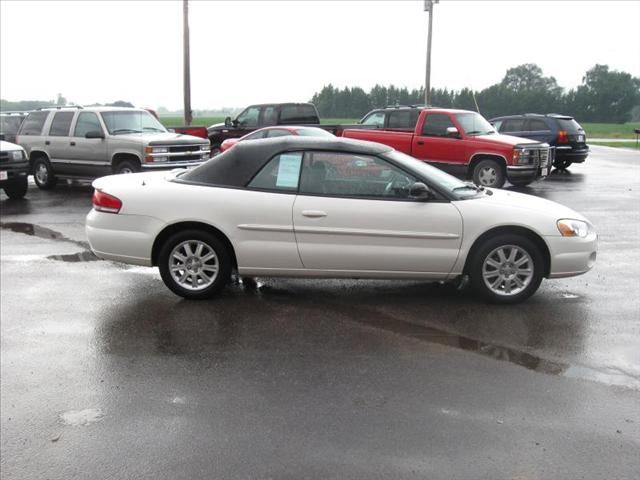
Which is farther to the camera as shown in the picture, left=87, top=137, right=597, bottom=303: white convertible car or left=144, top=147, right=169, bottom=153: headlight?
left=144, top=147, right=169, bottom=153: headlight

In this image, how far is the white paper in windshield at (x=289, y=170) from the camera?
629cm

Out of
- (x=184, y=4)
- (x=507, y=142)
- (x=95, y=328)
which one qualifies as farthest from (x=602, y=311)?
(x=184, y=4)

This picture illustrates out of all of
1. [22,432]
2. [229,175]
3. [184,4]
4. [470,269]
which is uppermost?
[184,4]

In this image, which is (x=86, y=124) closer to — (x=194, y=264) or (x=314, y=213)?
(x=194, y=264)

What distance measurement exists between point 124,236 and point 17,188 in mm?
9224

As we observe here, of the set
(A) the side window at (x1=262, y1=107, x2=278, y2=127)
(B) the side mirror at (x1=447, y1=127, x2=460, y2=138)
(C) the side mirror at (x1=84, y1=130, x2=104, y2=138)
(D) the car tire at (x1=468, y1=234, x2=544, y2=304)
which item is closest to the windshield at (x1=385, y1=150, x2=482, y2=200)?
(D) the car tire at (x1=468, y1=234, x2=544, y2=304)

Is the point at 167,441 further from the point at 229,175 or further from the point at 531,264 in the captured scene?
the point at 531,264

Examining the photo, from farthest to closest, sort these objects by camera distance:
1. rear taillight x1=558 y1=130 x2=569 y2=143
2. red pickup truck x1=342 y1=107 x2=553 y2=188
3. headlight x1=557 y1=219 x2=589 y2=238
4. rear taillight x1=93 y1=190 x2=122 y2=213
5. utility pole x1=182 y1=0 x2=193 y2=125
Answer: utility pole x1=182 y1=0 x2=193 y2=125 < rear taillight x1=558 y1=130 x2=569 y2=143 < red pickup truck x1=342 y1=107 x2=553 y2=188 < rear taillight x1=93 y1=190 x2=122 y2=213 < headlight x1=557 y1=219 x2=589 y2=238

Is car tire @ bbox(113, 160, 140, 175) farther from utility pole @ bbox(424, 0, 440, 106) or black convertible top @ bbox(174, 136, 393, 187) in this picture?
utility pole @ bbox(424, 0, 440, 106)

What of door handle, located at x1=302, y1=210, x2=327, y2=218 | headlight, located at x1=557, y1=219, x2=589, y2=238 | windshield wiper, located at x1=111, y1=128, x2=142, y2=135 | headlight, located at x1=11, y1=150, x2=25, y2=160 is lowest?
headlight, located at x1=557, y1=219, x2=589, y2=238

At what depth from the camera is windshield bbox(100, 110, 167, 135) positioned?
15.1m

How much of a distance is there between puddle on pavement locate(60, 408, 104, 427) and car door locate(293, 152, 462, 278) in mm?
2621

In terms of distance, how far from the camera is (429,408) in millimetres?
4074

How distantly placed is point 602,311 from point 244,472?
13.6 ft
